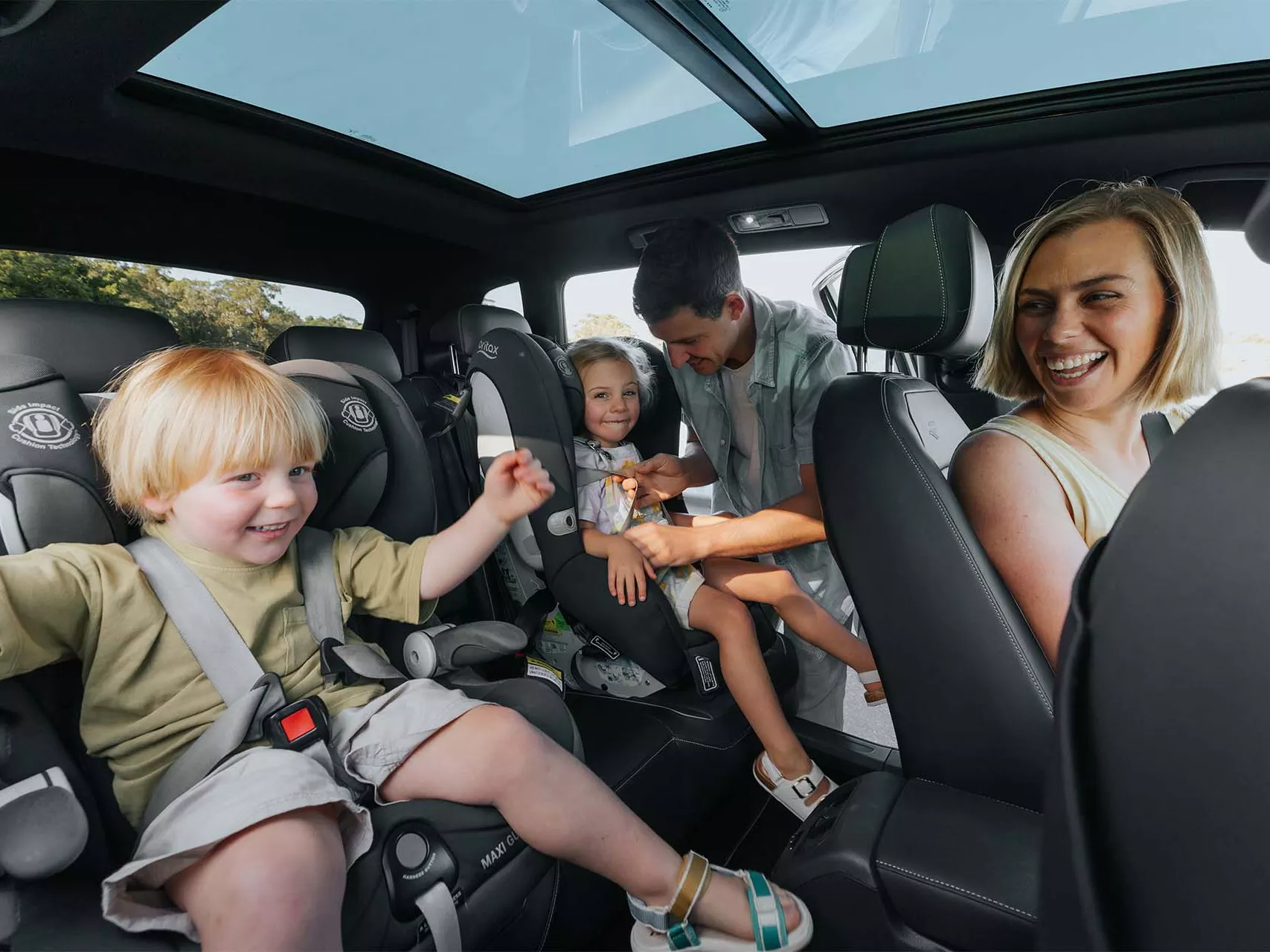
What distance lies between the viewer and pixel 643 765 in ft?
5.19

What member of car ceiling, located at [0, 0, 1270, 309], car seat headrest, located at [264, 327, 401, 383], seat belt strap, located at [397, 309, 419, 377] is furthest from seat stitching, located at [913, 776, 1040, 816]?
seat belt strap, located at [397, 309, 419, 377]

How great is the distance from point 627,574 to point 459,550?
0.46 metres

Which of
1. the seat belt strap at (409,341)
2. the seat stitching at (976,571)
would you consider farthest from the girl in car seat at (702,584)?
the seat belt strap at (409,341)

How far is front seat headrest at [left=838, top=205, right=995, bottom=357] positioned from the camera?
108cm

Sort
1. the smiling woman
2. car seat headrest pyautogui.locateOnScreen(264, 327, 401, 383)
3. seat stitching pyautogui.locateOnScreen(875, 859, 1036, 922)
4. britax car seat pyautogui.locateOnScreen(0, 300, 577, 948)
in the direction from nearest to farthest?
1. seat stitching pyautogui.locateOnScreen(875, 859, 1036, 922)
2. britax car seat pyautogui.locateOnScreen(0, 300, 577, 948)
3. the smiling woman
4. car seat headrest pyautogui.locateOnScreen(264, 327, 401, 383)

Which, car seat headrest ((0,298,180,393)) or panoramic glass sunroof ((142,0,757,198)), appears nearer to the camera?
car seat headrest ((0,298,180,393))

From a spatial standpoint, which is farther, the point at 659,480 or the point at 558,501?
the point at 659,480

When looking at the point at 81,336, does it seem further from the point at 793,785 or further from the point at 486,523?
the point at 793,785

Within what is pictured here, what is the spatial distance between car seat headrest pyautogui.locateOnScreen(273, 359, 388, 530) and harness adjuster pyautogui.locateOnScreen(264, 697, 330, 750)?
46cm

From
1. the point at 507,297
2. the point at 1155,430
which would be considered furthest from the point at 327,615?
the point at 507,297

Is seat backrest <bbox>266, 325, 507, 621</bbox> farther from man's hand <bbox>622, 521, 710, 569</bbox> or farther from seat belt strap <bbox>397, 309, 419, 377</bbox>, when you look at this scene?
seat belt strap <bbox>397, 309, 419, 377</bbox>

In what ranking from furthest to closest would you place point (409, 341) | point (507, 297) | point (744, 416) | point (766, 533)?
point (409, 341) < point (507, 297) < point (744, 416) < point (766, 533)

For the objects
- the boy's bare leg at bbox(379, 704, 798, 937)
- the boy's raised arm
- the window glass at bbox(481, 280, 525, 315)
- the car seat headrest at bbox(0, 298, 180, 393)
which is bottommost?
the boy's bare leg at bbox(379, 704, 798, 937)

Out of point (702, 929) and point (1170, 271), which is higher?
point (1170, 271)
